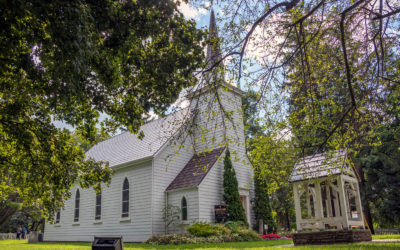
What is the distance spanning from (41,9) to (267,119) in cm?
605

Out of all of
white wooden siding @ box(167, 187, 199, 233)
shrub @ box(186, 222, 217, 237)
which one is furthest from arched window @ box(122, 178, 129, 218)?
shrub @ box(186, 222, 217, 237)

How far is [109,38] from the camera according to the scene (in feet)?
20.8

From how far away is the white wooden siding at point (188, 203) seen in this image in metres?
17.4

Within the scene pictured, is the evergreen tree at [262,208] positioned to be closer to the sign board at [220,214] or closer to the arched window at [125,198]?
the sign board at [220,214]

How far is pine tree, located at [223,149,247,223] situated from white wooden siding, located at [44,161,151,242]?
4.65 metres

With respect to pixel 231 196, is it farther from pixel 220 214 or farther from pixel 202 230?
pixel 202 230

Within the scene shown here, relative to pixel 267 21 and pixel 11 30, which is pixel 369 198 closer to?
pixel 267 21

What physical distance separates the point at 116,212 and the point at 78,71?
57.1 feet

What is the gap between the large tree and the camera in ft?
16.4

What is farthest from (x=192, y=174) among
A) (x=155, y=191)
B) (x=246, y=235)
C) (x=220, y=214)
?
(x=246, y=235)

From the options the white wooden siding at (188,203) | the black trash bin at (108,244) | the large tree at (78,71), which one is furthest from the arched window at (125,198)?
the large tree at (78,71)

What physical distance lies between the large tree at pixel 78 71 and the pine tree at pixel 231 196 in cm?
991

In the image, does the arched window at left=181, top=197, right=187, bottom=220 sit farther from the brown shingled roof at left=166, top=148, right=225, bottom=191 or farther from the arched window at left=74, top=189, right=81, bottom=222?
the arched window at left=74, top=189, right=81, bottom=222

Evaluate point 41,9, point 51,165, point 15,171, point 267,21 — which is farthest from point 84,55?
point 15,171
